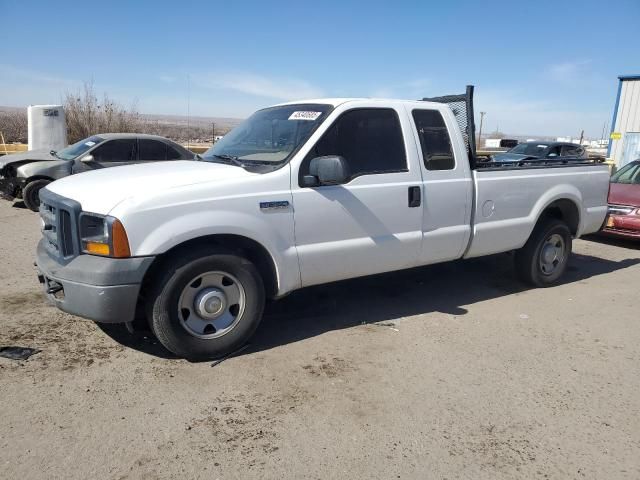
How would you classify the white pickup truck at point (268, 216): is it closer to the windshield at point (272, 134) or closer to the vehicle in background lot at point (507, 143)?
the windshield at point (272, 134)

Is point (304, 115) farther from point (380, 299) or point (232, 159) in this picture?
point (380, 299)

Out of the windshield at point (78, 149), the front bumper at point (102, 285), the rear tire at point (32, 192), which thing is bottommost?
the rear tire at point (32, 192)

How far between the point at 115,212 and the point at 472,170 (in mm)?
3348

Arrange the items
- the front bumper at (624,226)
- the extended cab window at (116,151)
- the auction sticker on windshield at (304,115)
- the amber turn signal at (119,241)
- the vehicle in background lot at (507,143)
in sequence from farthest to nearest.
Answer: the vehicle in background lot at (507,143)
the extended cab window at (116,151)
the front bumper at (624,226)
the auction sticker on windshield at (304,115)
the amber turn signal at (119,241)

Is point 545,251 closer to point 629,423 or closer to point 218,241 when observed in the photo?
point 629,423

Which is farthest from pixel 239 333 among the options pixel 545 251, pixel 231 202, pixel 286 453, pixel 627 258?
pixel 627 258

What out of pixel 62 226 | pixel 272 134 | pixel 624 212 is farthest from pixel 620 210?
pixel 62 226

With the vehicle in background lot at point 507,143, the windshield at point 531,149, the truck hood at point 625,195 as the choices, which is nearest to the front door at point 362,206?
the truck hood at point 625,195

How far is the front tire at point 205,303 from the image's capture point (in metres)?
3.56

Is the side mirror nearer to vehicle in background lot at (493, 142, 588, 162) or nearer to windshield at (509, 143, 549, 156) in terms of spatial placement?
vehicle in background lot at (493, 142, 588, 162)

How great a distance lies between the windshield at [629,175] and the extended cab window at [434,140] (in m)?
6.08

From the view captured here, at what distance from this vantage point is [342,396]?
11.2 ft

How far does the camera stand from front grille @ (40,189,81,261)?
11.4 ft

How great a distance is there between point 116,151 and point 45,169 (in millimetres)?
1345
